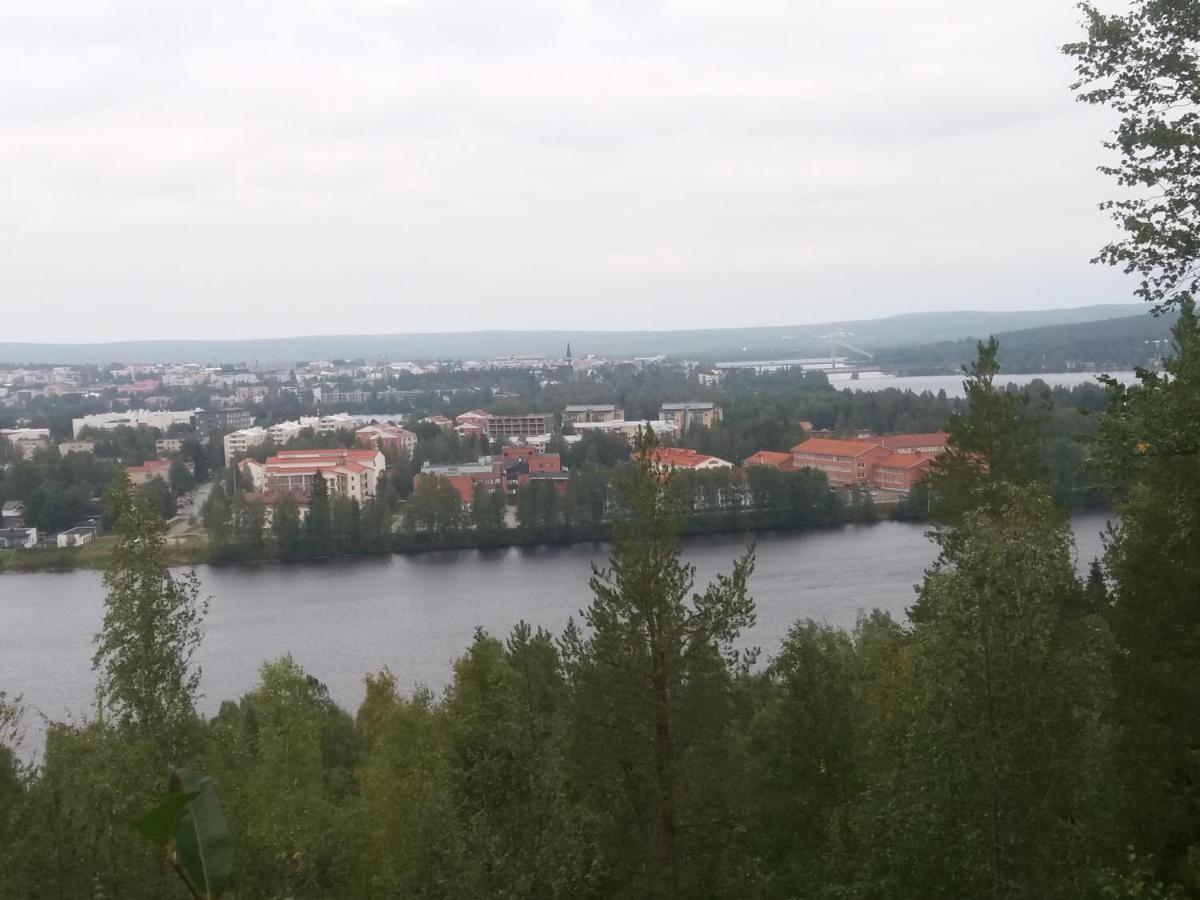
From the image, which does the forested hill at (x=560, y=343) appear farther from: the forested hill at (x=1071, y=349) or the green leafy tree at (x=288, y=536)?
the green leafy tree at (x=288, y=536)

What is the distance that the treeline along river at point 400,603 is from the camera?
786 cm

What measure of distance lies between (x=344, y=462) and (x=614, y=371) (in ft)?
95.3

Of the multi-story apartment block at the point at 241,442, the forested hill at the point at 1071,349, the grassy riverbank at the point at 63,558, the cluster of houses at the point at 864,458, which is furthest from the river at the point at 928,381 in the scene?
the grassy riverbank at the point at 63,558

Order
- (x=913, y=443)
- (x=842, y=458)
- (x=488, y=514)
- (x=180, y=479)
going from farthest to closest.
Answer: (x=180, y=479) → (x=913, y=443) → (x=842, y=458) → (x=488, y=514)

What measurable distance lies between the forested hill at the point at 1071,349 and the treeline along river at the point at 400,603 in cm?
1756

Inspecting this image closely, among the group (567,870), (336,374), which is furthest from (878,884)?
(336,374)

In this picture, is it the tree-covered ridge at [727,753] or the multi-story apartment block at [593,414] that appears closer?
the tree-covered ridge at [727,753]

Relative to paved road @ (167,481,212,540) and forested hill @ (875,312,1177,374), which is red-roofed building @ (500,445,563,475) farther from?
forested hill @ (875,312,1177,374)

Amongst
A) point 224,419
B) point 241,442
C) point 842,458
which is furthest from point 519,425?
point 224,419

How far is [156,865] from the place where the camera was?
2.13m

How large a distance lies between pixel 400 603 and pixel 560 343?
258 ft

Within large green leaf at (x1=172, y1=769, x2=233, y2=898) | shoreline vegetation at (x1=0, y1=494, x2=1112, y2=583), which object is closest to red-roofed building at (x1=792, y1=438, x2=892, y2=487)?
shoreline vegetation at (x1=0, y1=494, x2=1112, y2=583)

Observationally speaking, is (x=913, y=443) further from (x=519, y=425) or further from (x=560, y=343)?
(x=560, y=343)

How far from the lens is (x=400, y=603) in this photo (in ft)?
32.6
